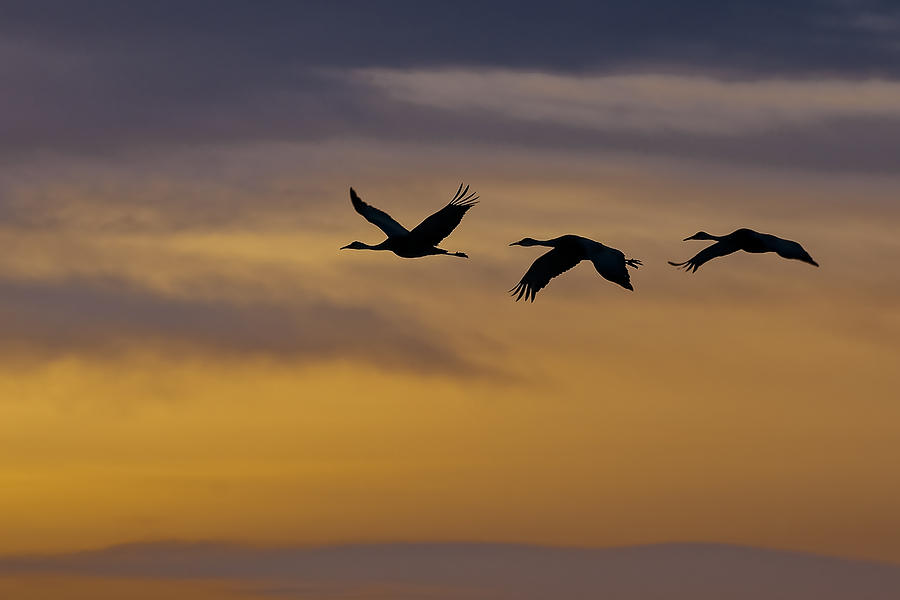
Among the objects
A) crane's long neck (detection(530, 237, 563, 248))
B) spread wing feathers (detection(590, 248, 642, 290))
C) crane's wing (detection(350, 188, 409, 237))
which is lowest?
spread wing feathers (detection(590, 248, 642, 290))

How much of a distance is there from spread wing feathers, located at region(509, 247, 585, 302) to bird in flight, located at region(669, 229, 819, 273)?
5392mm

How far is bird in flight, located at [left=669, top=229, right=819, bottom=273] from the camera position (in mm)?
52875

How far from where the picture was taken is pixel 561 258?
60.2 m

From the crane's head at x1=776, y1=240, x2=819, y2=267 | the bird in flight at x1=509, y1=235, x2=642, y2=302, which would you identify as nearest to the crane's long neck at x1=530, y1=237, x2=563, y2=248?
the bird in flight at x1=509, y1=235, x2=642, y2=302

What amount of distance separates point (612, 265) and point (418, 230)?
7809 mm

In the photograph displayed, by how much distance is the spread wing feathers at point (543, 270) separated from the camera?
6019cm

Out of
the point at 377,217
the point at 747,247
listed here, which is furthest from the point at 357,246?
the point at 747,247

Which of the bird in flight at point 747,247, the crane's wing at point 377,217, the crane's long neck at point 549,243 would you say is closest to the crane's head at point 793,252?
the bird in flight at point 747,247

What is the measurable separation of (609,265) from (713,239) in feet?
21.5

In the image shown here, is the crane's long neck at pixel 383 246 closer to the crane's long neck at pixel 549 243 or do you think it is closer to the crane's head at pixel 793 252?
the crane's long neck at pixel 549 243

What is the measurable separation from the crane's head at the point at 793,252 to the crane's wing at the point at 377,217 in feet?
45.4

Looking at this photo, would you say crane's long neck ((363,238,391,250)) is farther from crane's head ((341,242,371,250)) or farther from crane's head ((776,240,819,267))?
crane's head ((776,240,819,267))

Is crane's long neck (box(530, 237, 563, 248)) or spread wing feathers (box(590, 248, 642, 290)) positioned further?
crane's long neck (box(530, 237, 563, 248))

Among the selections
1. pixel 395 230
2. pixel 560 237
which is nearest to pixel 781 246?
pixel 560 237
